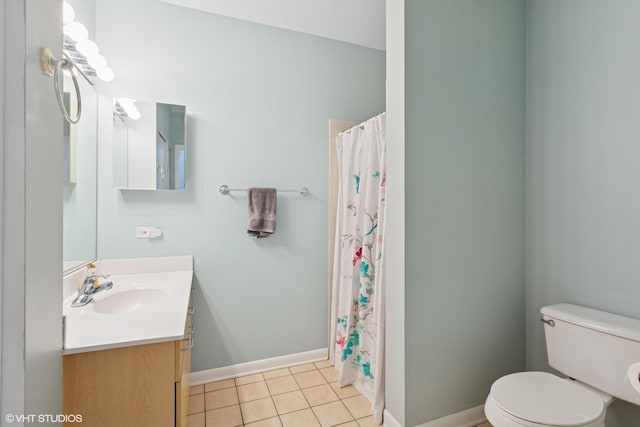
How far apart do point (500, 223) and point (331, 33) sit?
1916 millimetres

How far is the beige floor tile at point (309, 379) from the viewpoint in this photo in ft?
6.69

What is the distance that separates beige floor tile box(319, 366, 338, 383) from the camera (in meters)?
2.10

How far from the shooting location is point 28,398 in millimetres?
699

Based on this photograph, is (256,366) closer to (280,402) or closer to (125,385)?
(280,402)

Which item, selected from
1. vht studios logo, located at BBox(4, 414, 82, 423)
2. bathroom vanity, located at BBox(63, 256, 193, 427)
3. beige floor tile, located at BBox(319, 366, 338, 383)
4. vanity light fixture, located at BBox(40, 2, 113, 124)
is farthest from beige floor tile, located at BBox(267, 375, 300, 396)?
vanity light fixture, located at BBox(40, 2, 113, 124)

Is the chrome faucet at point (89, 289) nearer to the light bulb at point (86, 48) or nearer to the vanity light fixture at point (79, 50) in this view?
the vanity light fixture at point (79, 50)

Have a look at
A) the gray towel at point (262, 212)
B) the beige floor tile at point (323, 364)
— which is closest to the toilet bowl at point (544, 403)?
the beige floor tile at point (323, 364)

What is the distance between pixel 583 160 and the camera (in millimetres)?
1442

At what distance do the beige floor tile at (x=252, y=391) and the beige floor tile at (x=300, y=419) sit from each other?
0.27 meters

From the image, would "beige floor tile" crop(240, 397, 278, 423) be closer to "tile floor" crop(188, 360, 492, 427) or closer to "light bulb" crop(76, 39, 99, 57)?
"tile floor" crop(188, 360, 492, 427)

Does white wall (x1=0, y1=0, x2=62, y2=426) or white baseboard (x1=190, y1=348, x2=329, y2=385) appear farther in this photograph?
white baseboard (x1=190, y1=348, x2=329, y2=385)

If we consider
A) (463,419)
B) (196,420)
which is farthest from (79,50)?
(463,419)

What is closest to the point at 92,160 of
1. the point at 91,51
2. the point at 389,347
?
the point at 91,51

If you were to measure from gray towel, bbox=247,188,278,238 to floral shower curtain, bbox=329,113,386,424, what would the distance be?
0.53 metres
